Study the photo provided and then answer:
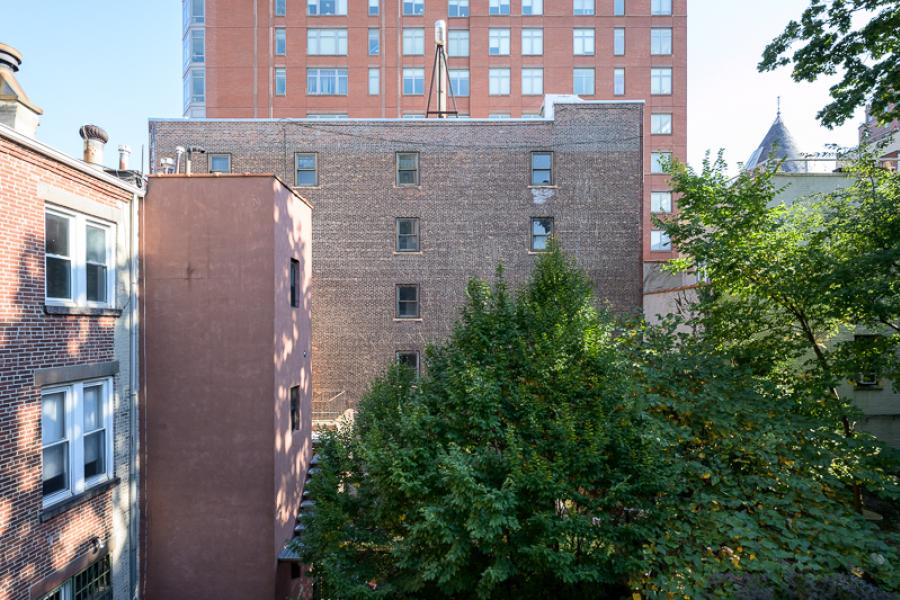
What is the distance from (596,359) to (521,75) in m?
37.6

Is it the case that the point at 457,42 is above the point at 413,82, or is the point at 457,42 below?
Result: above

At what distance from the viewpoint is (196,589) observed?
11961 mm

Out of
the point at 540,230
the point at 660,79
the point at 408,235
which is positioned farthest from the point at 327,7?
the point at 540,230

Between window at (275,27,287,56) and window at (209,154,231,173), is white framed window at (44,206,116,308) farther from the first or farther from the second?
window at (275,27,287,56)

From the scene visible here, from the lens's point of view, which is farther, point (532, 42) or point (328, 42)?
point (532, 42)

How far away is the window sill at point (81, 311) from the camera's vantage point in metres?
9.42

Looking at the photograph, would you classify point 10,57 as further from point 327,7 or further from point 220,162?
point 327,7

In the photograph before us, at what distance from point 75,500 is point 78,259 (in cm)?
445

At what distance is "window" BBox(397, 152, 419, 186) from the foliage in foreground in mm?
15392

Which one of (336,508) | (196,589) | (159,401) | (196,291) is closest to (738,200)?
(336,508)

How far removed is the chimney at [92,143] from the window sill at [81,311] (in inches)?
146

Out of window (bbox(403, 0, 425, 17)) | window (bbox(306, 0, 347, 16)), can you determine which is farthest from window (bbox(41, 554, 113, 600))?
window (bbox(403, 0, 425, 17))

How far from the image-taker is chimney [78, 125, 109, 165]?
1223 cm

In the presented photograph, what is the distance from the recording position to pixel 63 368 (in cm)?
966
